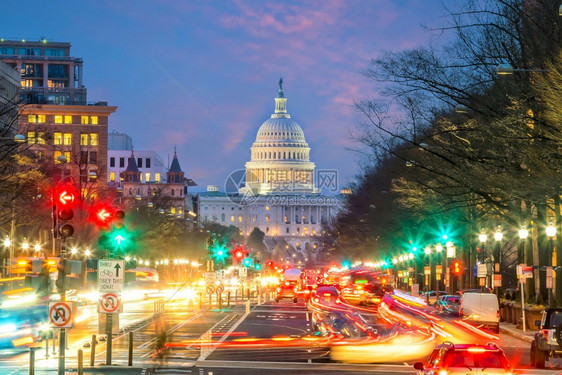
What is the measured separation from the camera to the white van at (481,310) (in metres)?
47.7

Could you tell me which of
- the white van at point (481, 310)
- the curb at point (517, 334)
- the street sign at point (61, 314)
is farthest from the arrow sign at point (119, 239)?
the white van at point (481, 310)

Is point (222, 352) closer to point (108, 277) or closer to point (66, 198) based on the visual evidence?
point (108, 277)

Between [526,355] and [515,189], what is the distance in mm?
5261

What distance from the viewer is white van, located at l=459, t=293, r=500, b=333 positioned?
1876 inches

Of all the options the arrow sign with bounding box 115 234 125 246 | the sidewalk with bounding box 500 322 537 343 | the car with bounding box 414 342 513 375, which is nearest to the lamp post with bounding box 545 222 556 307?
the sidewalk with bounding box 500 322 537 343

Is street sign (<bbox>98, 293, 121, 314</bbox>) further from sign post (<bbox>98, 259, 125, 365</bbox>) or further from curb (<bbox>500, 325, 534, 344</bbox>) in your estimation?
A: curb (<bbox>500, 325, 534, 344</bbox>)

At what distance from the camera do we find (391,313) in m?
49.3

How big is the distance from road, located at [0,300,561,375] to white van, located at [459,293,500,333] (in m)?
0.88

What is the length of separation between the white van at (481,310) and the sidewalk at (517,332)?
3.12 ft

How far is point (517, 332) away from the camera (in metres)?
48.1

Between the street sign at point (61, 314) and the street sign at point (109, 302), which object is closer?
the street sign at point (61, 314)

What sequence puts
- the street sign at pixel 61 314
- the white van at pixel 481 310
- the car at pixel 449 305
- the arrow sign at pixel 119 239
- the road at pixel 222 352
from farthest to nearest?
1. the car at pixel 449 305
2. the white van at pixel 481 310
3. the arrow sign at pixel 119 239
4. the road at pixel 222 352
5. the street sign at pixel 61 314

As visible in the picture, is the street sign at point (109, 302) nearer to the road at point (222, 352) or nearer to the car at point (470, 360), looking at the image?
the road at point (222, 352)

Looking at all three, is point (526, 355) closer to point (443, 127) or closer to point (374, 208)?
point (443, 127)
